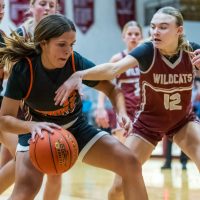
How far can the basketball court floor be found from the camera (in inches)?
252

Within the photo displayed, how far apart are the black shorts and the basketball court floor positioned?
2.47 m

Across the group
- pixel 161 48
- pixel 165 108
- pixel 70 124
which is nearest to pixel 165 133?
pixel 165 108

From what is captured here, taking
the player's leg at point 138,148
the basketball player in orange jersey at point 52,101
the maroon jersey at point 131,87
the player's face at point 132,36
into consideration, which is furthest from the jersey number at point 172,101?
the player's face at point 132,36

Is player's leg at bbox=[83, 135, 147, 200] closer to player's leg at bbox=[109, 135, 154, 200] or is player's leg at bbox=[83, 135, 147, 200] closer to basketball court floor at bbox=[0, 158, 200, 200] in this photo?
player's leg at bbox=[109, 135, 154, 200]

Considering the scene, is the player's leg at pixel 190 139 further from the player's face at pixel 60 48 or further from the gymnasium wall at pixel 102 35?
the gymnasium wall at pixel 102 35

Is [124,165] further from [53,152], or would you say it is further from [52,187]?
[52,187]

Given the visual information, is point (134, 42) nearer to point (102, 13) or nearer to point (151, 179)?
point (151, 179)

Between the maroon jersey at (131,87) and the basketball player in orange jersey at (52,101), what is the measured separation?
295 cm

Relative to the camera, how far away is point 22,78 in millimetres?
3578

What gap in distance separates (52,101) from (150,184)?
13.9 ft

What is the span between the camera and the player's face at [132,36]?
23.0ft

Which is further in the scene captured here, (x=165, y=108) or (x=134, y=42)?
(x=134, y=42)

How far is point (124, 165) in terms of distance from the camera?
11.7 ft

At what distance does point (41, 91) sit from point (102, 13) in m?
16.5
